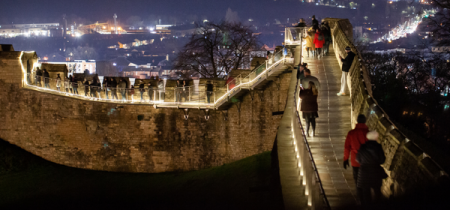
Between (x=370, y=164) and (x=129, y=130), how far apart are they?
12.7 m

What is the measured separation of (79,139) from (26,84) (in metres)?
3.36

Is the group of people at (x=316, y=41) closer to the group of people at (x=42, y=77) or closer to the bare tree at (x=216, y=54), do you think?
the group of people at (x=42, y=77)

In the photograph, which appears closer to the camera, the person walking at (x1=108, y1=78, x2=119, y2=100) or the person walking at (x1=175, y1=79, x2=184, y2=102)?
the person walking at (x1=175, y1=79, x2=184, y2=102)

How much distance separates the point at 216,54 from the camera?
2877 centimetres

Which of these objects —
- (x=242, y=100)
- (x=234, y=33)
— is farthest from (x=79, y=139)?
(x=234, y=33)

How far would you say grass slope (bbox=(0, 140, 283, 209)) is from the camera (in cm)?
1346

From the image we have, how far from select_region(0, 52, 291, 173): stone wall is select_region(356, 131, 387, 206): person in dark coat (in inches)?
384

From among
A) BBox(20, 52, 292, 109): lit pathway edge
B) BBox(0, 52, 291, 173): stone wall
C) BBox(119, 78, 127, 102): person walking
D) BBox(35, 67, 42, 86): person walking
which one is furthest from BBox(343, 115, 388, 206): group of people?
BBox(35, 67, 42, 86): person walking

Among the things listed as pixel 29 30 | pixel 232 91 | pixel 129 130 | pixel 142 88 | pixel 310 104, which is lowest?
pixel 129 130

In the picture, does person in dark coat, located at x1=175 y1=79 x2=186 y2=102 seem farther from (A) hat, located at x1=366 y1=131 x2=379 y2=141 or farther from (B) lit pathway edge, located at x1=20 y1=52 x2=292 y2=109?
(A) hat, located at x1=366 y1=131 x2=379 y2=141

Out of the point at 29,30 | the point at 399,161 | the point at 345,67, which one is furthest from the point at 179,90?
the point at 29,30

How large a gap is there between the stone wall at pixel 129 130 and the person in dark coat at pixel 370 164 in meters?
9.75

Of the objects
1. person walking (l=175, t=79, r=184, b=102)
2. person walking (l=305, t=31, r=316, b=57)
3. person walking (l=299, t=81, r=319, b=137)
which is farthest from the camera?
person walking (l=175, t=79, r=184, b=102)

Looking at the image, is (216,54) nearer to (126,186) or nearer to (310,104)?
(126,186)
